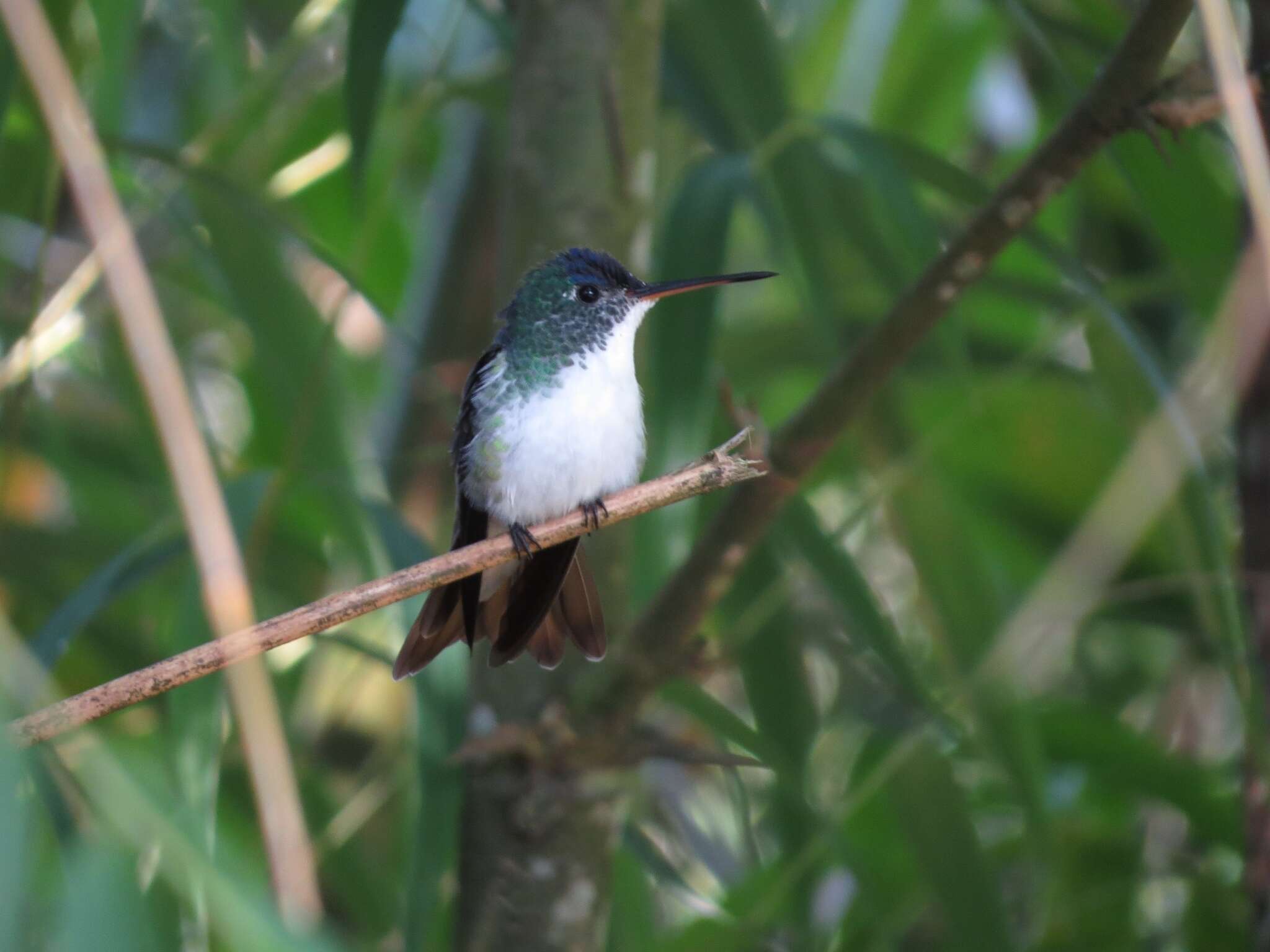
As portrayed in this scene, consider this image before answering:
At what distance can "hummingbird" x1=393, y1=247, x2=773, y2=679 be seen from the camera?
180cm

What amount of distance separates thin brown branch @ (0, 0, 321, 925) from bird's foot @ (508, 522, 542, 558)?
860 millimetres

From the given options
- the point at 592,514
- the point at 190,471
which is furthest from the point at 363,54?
the point at 190,471

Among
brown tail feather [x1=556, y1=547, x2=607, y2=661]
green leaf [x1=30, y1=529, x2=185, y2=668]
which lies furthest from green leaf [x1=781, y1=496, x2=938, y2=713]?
green leaf [x1=30, y1=529, x2=185, y2=668]

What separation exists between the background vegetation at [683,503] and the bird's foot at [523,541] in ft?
0.65

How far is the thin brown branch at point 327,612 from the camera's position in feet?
2.89

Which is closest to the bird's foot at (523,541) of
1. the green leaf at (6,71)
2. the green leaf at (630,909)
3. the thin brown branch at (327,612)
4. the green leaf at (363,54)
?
the thin brown branch at (327,612)

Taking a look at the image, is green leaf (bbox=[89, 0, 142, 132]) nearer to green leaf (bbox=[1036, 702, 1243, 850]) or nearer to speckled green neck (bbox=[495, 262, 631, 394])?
speckled green neck (bbox=[495, 262, 631, 394])

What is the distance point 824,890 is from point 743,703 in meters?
0.49

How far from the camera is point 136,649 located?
2.75 m

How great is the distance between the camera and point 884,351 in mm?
1534

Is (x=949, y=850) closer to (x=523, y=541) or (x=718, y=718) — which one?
(x=718, y=718)

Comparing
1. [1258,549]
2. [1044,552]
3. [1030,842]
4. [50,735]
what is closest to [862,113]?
[1044,552]

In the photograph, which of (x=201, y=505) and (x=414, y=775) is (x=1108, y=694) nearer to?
(x=414, y=775)

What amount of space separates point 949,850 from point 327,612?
46.7 inches
